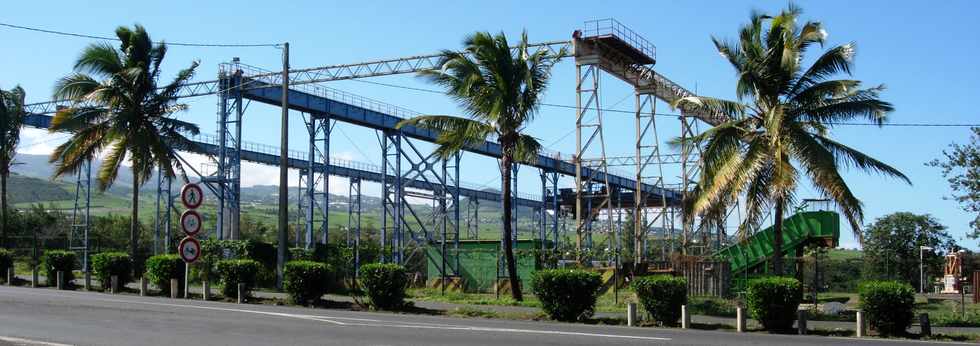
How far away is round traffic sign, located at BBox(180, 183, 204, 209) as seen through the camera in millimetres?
22703

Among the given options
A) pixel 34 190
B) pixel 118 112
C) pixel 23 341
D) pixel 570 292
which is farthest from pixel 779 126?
pixel 34 190

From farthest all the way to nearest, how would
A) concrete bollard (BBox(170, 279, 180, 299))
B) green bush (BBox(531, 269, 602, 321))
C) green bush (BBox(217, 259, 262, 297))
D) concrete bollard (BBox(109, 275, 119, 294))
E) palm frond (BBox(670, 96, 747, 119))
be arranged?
concrete bollard (BBox(109, 275, 119, 294))
concrete bollard (BBox(170, 279, 180, 299))
green bush (BBox(217, 259, 262, 297))
palm frond (BBox(670, 96, 747, 119))
green bush (BBox(531, 269, 602, 321))

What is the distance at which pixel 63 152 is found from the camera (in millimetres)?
31156

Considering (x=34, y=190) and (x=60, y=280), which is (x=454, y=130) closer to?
(x=60, y=280)

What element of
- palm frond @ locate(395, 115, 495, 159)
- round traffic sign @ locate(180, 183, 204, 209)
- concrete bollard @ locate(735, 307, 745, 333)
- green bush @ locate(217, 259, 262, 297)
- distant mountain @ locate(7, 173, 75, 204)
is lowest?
concrete bollard @ locate(735, 307, 745, 333)

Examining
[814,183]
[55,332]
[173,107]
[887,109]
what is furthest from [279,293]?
[887,109]

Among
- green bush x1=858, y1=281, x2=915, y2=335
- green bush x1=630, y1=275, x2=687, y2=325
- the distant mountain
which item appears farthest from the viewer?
the distant mountain

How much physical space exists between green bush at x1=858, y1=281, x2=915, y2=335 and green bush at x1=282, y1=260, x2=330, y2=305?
1309 centimetres

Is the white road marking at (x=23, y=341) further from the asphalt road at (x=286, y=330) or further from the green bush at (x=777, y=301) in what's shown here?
the green bush at (x=777, y=301)

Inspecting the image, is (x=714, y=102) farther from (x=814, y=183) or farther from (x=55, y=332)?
(x=55, y=332)

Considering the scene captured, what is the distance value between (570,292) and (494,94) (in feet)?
20.7

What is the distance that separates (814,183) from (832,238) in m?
10.1

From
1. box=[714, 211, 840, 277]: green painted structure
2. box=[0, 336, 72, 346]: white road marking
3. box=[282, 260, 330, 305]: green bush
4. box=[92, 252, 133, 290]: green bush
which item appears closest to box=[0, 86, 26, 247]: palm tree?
box=[92, 252, 133, 290]: green bush

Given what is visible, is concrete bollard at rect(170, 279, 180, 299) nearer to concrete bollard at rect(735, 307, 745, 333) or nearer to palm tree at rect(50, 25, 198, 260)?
palm tree at rect(50, 25, 198, 260)
